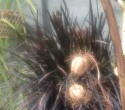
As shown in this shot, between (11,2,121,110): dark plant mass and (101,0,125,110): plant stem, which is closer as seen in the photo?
(101,0,125,110): plant stem

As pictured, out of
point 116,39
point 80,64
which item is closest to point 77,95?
point 80,64

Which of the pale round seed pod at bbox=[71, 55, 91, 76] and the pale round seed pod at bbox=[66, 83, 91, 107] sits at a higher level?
the pale round seed pod at bbox=[71, 55, 91, 76]

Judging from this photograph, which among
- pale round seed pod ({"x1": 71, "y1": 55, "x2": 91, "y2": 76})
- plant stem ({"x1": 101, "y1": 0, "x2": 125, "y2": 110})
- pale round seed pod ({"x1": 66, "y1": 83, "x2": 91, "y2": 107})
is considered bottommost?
pale round seed pod ({"x1": 66, "y1": 83, "x2": 91, "y2": 107})

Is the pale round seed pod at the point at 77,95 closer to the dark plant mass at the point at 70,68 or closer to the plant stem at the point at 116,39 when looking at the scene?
the dark plant mass at the point at 70,68

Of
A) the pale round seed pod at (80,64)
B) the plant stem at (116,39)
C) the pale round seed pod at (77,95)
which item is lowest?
the pale round seed pod at (77,95)

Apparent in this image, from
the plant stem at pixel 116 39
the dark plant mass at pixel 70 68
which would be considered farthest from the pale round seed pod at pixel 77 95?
the plant stem at pixel 116 39

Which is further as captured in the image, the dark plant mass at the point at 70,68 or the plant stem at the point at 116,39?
the dark plant mass at the point at 70,68

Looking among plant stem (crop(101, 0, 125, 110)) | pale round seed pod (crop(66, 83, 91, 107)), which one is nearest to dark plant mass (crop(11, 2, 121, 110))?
pale round seed pod (crop(66, 83, 91, 107))

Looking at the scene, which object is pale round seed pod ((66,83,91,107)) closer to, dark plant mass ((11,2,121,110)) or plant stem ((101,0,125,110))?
dark plant mass ((11,2,121,110))
